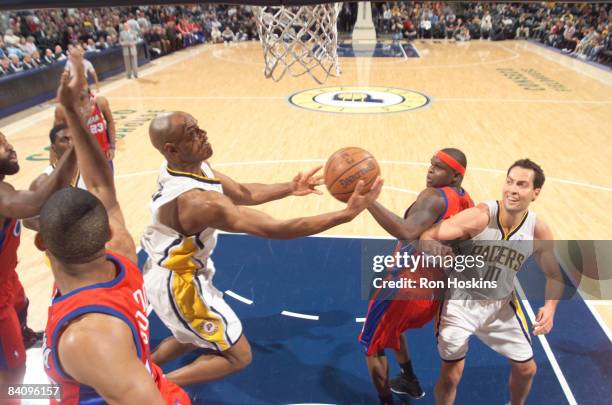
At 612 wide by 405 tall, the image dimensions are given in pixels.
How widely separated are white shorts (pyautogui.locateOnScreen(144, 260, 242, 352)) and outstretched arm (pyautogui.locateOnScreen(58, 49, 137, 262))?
0.70m

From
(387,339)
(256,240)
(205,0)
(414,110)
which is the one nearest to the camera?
(205,0)

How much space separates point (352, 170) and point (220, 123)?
25.1 ft

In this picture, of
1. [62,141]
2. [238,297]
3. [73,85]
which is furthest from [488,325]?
[62,141]

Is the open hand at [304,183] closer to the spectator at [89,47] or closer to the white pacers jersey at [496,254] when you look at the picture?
the white pacers jersey at [496,254]

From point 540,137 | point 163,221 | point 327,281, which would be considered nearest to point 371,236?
point 327,281

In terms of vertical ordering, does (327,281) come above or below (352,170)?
below

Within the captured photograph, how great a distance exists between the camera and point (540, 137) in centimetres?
919

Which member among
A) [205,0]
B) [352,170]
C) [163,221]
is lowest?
[163,221]

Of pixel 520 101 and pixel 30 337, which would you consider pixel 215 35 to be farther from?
pixel 30 337

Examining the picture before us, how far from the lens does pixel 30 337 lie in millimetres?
3826

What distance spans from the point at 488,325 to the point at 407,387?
0.78 m

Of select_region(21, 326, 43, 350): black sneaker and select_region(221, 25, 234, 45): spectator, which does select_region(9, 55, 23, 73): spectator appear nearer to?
select_region(21, 326, 43, 350): black sneaker

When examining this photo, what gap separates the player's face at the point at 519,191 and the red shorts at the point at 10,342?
275cm

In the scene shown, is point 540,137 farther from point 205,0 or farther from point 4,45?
point 4,45
